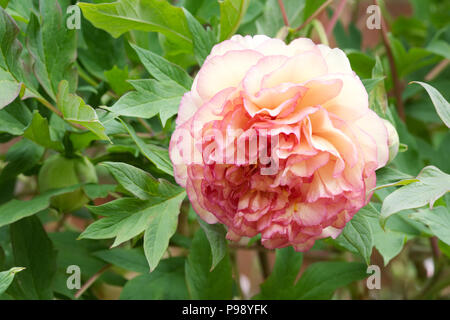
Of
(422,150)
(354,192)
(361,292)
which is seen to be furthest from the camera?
(361,292)

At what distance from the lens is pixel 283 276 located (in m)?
0.49

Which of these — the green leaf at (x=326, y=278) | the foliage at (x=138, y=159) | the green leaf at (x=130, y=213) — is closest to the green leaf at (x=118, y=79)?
the foliage at (x=138, y=159)

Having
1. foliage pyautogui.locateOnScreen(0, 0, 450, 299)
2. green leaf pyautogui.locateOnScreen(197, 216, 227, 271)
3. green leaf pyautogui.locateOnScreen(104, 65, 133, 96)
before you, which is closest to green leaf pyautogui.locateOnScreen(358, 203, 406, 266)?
foliage pyautogui.locateOnScreen(0, 0, 450, 299)

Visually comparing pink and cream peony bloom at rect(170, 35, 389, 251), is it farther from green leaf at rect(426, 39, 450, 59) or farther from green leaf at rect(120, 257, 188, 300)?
green leaf at rect(426, 39, 450, 59)

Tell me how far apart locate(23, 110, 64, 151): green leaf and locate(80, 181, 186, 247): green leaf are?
0.09m

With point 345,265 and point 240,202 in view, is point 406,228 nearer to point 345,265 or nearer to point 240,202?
point 345,265

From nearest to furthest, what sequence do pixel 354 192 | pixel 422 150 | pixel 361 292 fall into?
1. pixel 354 192
2. pixel 422 150
3. pixel 361 292

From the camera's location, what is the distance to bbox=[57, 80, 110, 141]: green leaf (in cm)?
36

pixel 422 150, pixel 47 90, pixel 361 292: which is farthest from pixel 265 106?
pixel 361 292

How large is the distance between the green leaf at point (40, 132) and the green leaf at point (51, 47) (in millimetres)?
27

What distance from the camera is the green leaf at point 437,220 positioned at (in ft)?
1.20

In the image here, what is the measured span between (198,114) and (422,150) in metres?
0.35

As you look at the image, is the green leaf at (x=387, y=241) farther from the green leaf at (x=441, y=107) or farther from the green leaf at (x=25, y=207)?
the green leaf at (x=25, y=207)

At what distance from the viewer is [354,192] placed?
314mm
